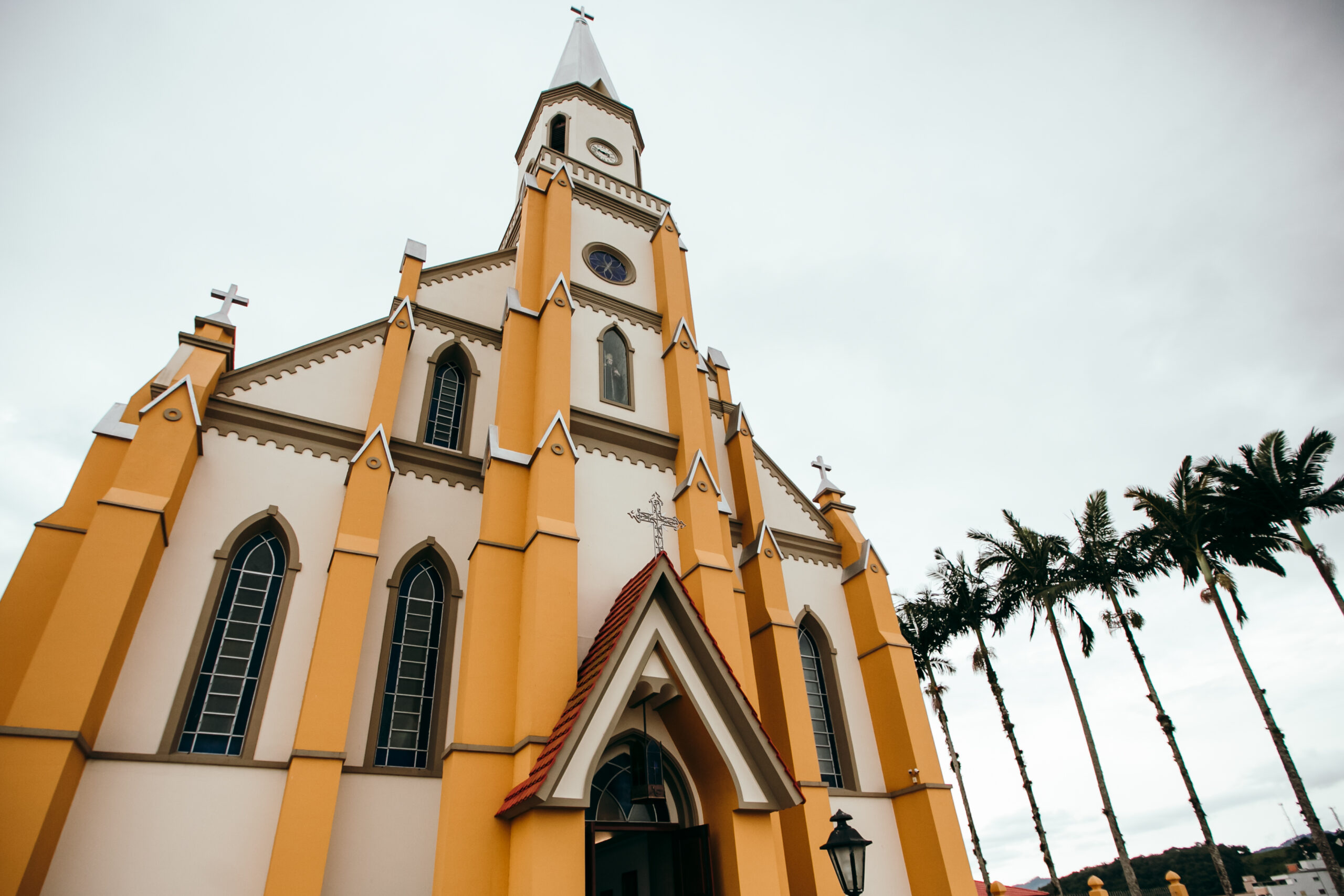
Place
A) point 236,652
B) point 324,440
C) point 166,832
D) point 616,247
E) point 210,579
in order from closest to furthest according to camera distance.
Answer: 1. point 166,832
2. point 236,652
3. point 210,579
4. point 324,440
5. point 616,247

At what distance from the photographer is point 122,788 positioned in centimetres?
855

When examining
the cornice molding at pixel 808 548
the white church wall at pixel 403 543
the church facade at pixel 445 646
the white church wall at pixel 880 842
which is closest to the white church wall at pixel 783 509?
the cornice molding at pixel 808 548

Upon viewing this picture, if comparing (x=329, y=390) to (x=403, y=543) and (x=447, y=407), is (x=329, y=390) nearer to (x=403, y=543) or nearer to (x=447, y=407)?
(x=447, y=407)

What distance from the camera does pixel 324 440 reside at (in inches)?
474

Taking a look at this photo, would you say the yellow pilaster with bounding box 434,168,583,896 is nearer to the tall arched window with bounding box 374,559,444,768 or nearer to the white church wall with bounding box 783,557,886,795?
the tall arched window with bounding box 374,559,444,768

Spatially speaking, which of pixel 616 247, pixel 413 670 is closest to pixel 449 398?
pixel 413 670

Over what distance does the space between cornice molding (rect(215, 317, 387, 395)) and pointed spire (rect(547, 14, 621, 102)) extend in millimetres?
12567

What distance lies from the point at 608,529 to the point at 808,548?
19.8 feet

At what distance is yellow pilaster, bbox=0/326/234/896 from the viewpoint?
24.7ft

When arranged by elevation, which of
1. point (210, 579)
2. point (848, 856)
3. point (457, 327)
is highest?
point (457, 327)

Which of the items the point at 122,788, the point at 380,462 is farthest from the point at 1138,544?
the point at 122,788

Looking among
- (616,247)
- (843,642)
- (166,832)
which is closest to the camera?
(166,832)

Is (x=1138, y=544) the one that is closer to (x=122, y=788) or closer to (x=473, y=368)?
(x=473, y=368)

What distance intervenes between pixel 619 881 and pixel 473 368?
33.0 ft
